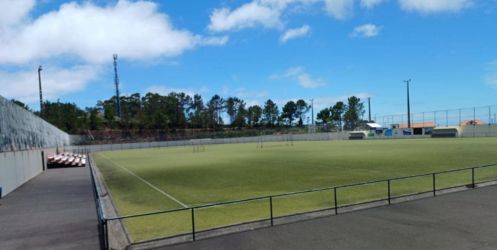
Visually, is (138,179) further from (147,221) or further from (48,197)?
(147,221)

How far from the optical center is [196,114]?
179750 mm

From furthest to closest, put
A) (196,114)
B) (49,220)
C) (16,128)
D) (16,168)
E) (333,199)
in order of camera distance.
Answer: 1. (196,114)
2. (16,128)
3. (16,168)
4. (333,199)
5. (49,220)

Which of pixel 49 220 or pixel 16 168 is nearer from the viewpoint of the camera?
pixel 49 220

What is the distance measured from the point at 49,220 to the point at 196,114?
16704 centimetres

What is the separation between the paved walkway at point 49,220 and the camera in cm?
1084

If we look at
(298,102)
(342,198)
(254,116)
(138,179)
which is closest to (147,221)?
(342,198)

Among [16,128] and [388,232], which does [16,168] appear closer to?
[16,128]

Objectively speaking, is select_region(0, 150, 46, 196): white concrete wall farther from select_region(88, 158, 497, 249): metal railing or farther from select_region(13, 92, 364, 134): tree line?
select_region(13, 92, 364, 134): tree line

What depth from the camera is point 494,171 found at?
21.6 meters

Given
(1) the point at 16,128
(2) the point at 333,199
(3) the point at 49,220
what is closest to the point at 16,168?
(1) the point at 16,128

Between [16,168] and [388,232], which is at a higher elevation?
[16,168]

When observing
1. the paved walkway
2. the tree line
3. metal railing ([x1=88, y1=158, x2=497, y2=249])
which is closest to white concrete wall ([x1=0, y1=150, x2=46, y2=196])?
the paved walkway

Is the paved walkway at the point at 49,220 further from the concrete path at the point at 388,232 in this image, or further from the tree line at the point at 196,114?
the tree line at the point at 196,114

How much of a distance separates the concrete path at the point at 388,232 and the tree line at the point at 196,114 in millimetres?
129548
